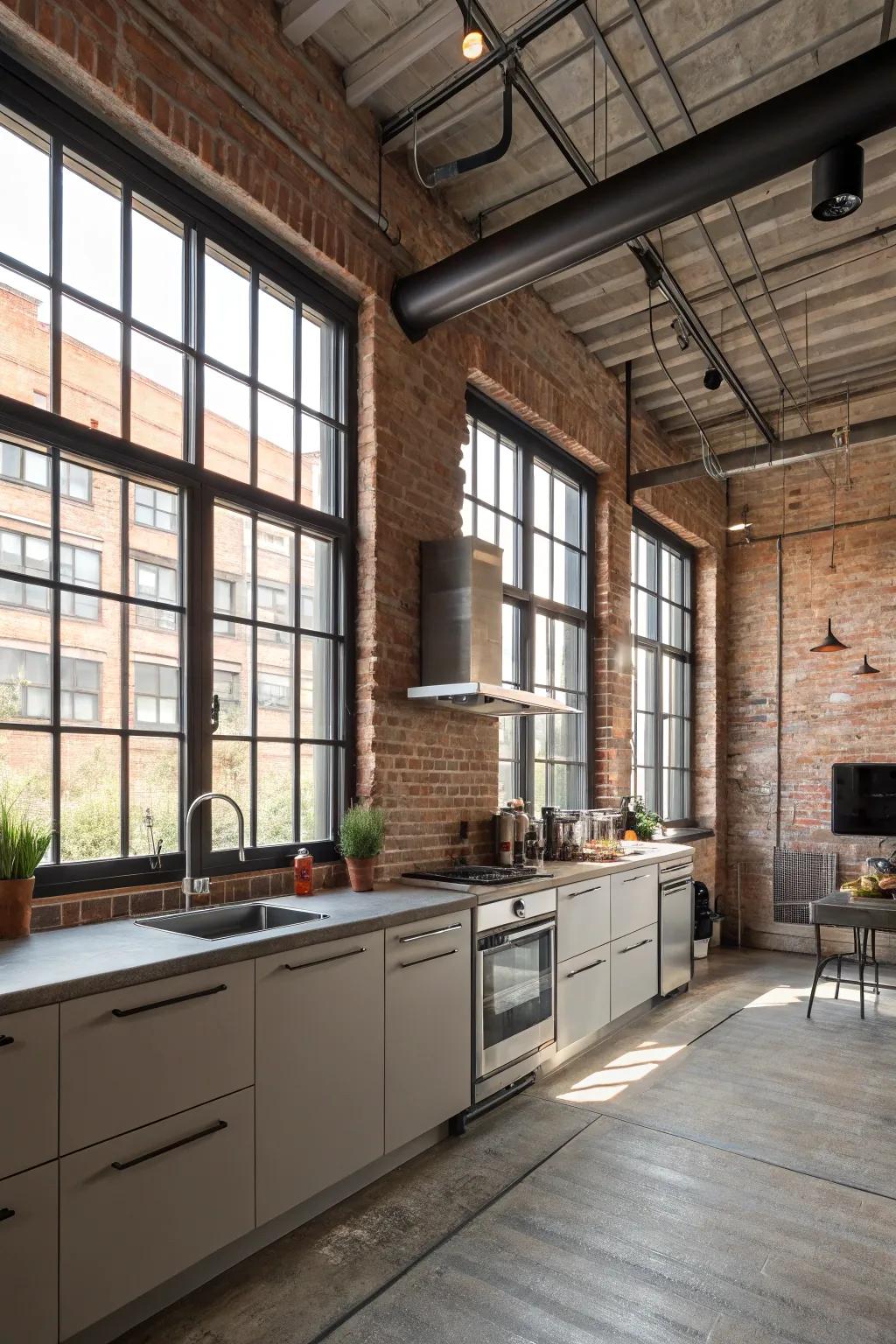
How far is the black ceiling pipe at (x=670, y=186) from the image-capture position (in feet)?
9.49

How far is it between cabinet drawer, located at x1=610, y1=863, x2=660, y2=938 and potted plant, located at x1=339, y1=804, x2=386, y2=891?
63.8 inches

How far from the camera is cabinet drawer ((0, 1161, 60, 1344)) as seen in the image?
→ 1.79 metres

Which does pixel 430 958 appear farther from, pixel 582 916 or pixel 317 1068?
pixel 582 916

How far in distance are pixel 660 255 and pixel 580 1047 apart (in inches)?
171

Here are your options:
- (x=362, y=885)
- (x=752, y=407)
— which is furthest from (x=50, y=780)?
(x=752, y=407)

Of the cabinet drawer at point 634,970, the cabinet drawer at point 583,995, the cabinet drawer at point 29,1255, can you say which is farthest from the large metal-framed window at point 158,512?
the cabinet drawer at point 634,970

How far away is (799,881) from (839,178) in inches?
223

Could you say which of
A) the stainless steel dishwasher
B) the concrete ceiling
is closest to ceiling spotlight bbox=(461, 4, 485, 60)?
the concrete ceiling

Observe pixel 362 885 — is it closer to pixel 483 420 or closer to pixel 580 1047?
pixel 580 1047

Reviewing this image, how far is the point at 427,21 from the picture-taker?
10.8 ft

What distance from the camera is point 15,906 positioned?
92.9 inches

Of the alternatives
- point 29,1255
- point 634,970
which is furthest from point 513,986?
point 29,1255

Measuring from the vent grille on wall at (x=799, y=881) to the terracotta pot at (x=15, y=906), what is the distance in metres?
6.37

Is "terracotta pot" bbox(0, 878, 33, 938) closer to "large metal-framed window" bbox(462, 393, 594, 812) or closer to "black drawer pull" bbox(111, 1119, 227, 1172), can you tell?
"black drawer pull" bbox(111, 1119, 227, 1172)
